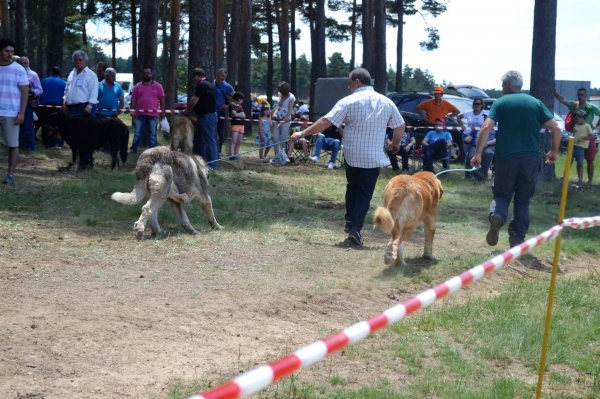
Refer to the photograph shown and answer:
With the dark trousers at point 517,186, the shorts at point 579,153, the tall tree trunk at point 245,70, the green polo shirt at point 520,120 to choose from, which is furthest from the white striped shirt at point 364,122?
the tall tree trunk at point 245,70

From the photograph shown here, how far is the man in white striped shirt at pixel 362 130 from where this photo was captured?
862 centimetres

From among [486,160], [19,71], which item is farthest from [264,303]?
[486,160]

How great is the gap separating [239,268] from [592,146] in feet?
39.0

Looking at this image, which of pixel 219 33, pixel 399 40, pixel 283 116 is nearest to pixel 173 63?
pixel 219 33

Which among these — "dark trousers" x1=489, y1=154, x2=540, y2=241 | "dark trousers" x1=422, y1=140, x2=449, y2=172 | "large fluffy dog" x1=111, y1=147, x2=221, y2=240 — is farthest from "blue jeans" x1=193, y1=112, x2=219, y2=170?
"dark trousers" x1=489, y1=154, x2=540, y2=241

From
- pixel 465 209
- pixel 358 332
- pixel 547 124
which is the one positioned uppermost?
Answer: pixel 547 124

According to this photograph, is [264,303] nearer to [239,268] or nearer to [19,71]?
Answer: [239,268]

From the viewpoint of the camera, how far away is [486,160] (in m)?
16.3

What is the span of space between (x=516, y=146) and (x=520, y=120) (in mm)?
295

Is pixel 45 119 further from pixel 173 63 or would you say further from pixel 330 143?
pixel 173 63

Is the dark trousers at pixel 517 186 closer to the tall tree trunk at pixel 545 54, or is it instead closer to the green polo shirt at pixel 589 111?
the tall tree trunk at pixel 545 54

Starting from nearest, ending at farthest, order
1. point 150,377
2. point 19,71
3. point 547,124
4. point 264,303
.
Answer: point 150,377 → point 264,303 → point 547,124 → point 19,71

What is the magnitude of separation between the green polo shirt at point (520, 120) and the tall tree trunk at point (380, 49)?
1396cm

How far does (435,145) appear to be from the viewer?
1627 cm
